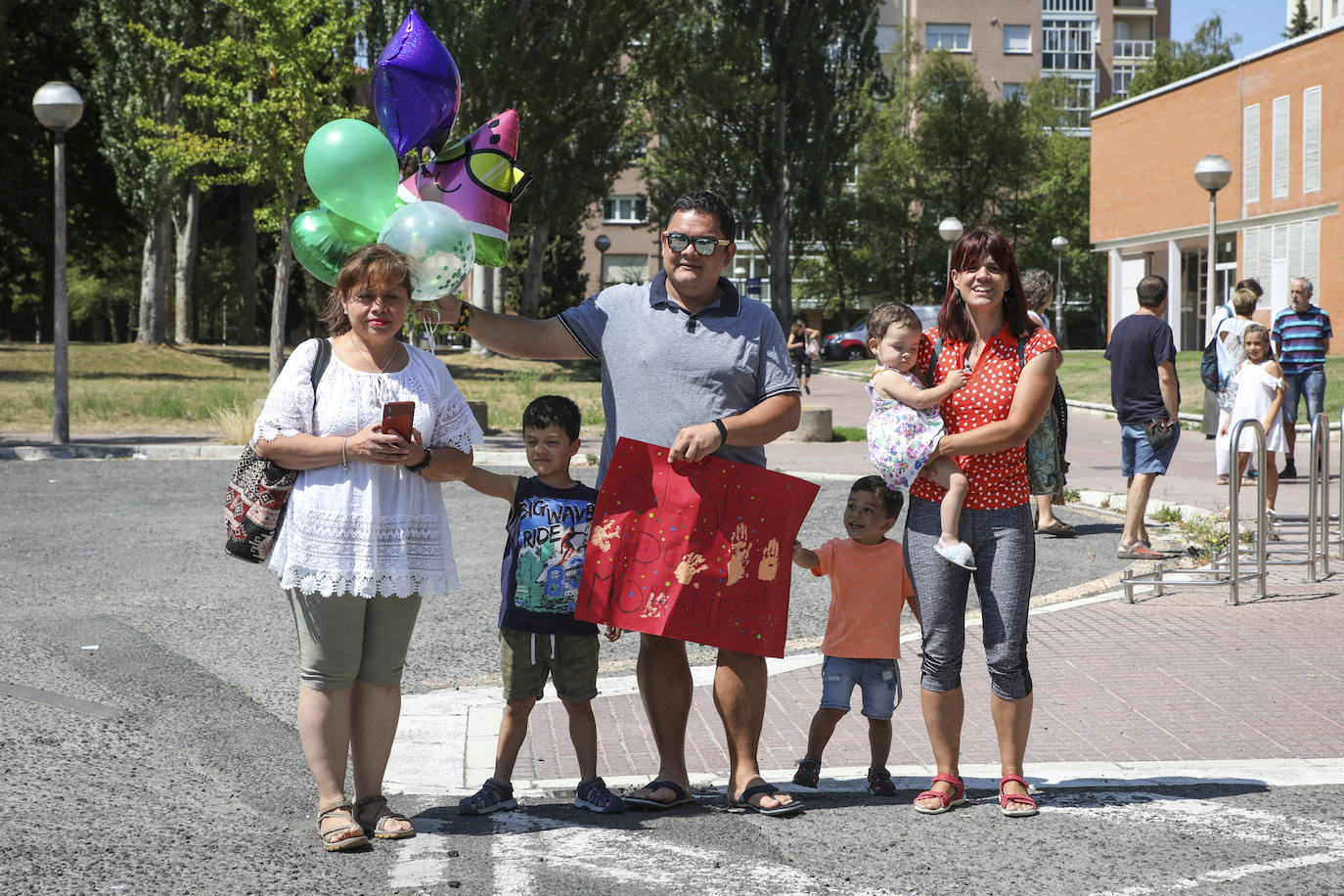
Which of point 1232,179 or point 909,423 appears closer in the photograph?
point 909,423

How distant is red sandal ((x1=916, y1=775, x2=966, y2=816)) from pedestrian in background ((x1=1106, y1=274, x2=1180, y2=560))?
576cm

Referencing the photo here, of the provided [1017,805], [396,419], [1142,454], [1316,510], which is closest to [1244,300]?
[1142,454]

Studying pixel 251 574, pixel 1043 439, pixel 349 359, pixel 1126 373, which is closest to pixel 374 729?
pixel 349 359

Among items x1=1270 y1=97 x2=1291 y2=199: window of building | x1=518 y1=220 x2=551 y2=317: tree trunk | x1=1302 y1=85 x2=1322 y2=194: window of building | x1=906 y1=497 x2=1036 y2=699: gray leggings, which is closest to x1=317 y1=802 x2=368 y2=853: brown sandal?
x1=906 y1=497 x2=1036 y2=699: gray leggings

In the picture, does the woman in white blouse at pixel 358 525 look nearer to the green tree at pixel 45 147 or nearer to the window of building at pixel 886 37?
the green tree at pixel 45 147

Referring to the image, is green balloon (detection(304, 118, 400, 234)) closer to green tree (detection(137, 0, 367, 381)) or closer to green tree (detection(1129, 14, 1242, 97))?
green tree (detection(137, 0, 367, 381))

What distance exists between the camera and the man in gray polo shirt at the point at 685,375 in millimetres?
4559

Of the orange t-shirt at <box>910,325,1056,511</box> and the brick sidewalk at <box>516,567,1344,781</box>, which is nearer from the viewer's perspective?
the orange t-shirt at <box>910,325,1056,511</box>

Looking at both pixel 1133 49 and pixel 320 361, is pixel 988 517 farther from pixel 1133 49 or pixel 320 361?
pixel 1133 49

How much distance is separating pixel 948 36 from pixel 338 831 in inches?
3025

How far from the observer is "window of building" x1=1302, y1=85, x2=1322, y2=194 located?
34562 millimetres

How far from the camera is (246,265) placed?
47719 mm

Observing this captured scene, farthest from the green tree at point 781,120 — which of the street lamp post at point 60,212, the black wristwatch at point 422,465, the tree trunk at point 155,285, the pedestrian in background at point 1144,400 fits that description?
the black wristwatch at point 422,465

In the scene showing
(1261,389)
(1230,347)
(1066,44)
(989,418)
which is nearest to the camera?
(989,418)
